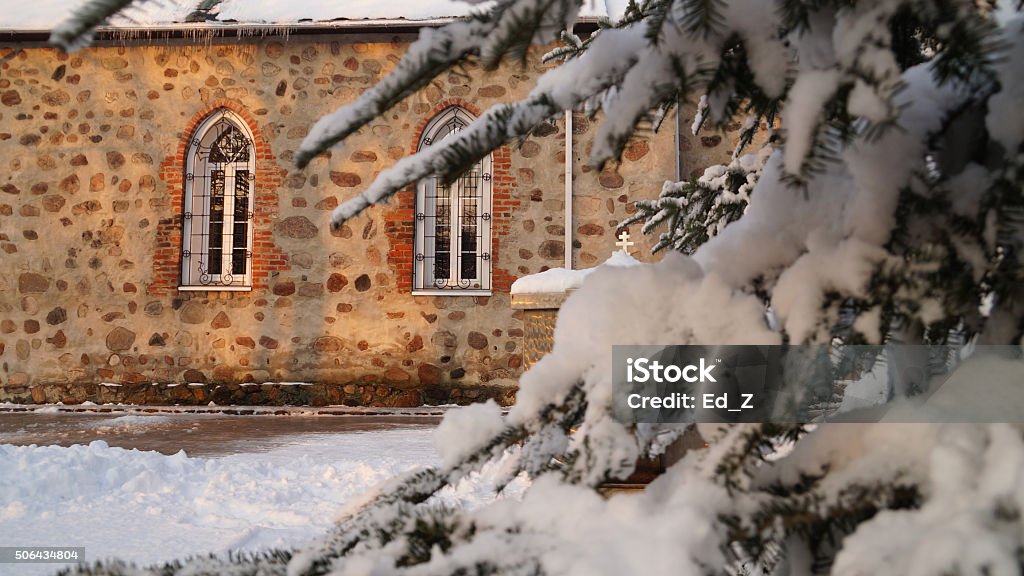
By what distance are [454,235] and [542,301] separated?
4695mm

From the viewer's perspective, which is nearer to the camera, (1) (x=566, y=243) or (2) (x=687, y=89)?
(2) (x=687, y=89)

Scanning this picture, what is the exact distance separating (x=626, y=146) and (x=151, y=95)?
358 inches

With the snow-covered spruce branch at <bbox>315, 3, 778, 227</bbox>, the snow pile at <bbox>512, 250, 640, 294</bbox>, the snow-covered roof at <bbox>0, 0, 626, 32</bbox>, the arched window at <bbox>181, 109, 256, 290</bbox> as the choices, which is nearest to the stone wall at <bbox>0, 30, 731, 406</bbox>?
the arched window at <bbox>181, 109, 256, 290</bbox>

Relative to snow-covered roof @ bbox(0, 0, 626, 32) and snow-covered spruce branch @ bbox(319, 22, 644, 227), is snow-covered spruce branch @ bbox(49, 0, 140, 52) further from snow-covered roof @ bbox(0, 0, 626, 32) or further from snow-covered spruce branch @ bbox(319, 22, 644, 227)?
snow-covered roof @ bbox(0, 0, 626, 32)

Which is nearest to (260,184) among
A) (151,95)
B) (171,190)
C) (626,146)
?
(171,190)

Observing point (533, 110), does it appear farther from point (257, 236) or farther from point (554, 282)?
point (257, 236)

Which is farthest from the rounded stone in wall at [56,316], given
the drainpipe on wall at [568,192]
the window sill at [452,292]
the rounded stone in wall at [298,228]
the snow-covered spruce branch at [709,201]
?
the snow-covered spruce branch at [709,201]

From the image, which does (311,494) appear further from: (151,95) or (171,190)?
(151,95)

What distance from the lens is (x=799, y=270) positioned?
669 mm

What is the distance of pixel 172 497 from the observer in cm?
345

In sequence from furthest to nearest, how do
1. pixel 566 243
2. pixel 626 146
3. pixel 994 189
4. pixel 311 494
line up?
1. pixel 566 243
2. pixel 311 494
3. pixel 626 146
4. pixel 994 189

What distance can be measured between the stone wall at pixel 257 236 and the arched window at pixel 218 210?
163 millimetres

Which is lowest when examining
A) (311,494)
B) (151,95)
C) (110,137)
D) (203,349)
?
(311,494)

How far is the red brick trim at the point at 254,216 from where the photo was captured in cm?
809
